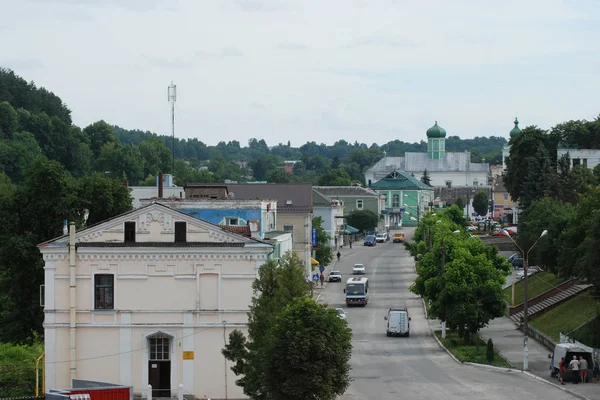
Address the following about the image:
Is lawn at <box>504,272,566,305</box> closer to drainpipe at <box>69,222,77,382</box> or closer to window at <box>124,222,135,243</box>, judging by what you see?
window at <box>124,222,135,243</box>

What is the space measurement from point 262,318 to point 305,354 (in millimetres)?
3867

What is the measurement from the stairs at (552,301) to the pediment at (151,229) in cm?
2992

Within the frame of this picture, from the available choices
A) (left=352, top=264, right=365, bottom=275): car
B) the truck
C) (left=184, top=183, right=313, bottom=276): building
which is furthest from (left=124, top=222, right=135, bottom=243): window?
(left=352, top=264, right=365, bottom=275): car

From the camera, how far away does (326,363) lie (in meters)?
40.5

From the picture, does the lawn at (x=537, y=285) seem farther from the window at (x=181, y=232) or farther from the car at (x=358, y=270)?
the window at (x=181, y=232)

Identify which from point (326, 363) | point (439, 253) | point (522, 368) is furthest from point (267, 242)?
point (439, 253)

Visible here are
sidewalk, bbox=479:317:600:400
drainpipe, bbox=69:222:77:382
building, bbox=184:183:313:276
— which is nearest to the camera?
drainpipe, bbox=69:222:77:382

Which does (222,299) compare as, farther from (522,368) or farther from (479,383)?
(522,368)

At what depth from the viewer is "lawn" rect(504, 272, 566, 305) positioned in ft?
270

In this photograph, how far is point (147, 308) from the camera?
48.7 metres

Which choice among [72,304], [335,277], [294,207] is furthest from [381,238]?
[72,304]

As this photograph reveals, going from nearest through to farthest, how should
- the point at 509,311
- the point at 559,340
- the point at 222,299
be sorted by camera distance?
the point at 222,299 → the point at 559,340 → the point at 509,311

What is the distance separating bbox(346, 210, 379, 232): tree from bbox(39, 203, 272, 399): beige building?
4443 inches

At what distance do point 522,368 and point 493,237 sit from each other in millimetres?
72461
